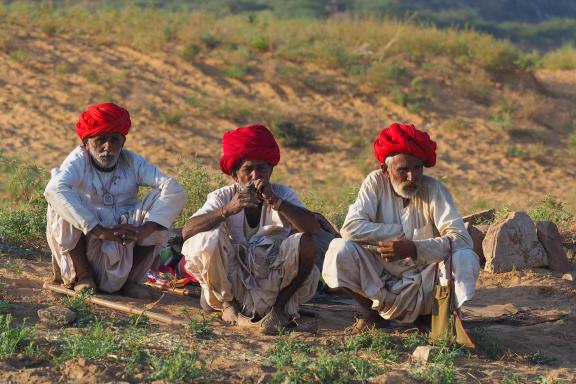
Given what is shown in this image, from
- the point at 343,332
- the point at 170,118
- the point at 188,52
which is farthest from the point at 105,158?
the point at 188,52

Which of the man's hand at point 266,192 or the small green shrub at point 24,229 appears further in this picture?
the small green shrub at point 24,229

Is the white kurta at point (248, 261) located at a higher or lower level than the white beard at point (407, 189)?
lower

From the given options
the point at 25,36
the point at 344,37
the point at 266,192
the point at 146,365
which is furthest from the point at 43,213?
the point at 344,37

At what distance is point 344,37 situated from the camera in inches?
762

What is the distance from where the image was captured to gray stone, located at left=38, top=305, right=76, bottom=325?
18.3ft

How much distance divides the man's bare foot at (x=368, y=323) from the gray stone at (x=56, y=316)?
162 cm

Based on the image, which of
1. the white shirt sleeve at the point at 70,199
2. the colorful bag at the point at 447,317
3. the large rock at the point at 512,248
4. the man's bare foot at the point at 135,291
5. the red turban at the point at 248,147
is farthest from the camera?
the large rock at the point at 512,248

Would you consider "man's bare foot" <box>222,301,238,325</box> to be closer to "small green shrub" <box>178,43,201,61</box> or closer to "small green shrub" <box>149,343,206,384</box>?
"small green shrub" <box>149,343,206,384</box>

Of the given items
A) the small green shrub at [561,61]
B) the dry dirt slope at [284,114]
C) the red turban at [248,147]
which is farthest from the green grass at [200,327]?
the small green shrub at [561,61]

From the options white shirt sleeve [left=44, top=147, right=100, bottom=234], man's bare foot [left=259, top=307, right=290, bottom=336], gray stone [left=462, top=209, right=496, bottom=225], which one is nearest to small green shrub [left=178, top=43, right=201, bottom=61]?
gray stone [left=462, top=209, right=496, bottom=225]

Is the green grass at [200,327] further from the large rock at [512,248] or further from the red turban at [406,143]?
the large rock at [512,248]

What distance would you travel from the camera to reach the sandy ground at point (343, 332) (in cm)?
475

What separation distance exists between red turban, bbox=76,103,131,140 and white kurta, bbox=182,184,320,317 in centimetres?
89

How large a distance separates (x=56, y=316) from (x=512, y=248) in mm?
3892
